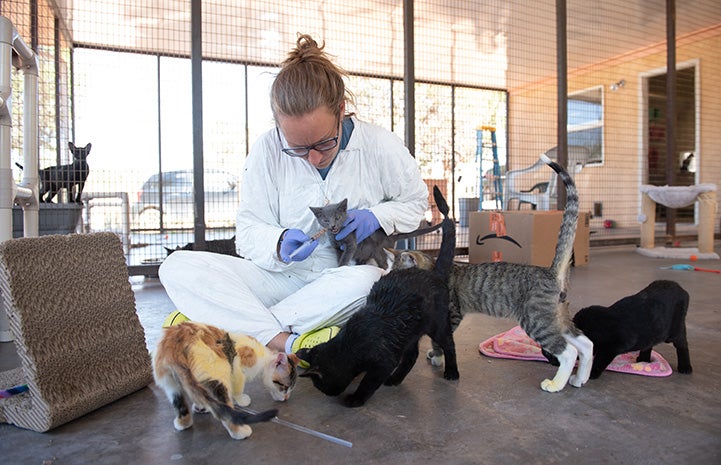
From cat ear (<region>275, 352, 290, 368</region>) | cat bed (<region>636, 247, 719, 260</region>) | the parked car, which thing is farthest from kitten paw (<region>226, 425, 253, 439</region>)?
cat bed (<region>636, 247, 719, 260</region>)

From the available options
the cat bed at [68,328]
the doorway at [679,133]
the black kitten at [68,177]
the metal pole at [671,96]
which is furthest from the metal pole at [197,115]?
the doorway at [679,133]

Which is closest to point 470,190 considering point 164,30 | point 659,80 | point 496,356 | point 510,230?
point 510,230

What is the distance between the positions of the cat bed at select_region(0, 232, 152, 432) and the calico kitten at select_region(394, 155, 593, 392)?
118 cm

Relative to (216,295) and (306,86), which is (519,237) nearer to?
(306,86)

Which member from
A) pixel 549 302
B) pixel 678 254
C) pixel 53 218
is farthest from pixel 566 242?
pixel 678 254

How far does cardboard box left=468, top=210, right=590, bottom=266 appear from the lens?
4047mm

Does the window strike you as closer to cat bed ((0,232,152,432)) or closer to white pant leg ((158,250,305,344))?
white pant leg ((158,250,305,344))

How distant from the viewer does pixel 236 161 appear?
6.31m

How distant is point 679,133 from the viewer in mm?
9023

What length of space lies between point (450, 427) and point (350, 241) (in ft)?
3.02

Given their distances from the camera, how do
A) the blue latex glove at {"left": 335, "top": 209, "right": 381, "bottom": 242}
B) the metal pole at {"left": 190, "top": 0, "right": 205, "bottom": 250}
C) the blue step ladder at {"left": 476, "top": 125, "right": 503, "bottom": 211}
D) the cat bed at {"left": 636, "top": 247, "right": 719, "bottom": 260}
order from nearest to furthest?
the blue latex glove at {"left": 335, "top": 209, "right": 381, "bottom": 242} → the metal pole at {"left": 190, "top": 0, "right": 205, "bottom": 250} → the cat bed at {"left": 636, "top": 247, "right": 719, "bottom": 260} → the blue step ladder at {"left": 476, "top": 125, "right": 503, "bottom": 211}

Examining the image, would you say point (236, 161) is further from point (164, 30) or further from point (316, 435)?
point (316, 435)

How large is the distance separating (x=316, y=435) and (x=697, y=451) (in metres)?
0.96

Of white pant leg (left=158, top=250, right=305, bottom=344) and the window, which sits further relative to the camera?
the window
